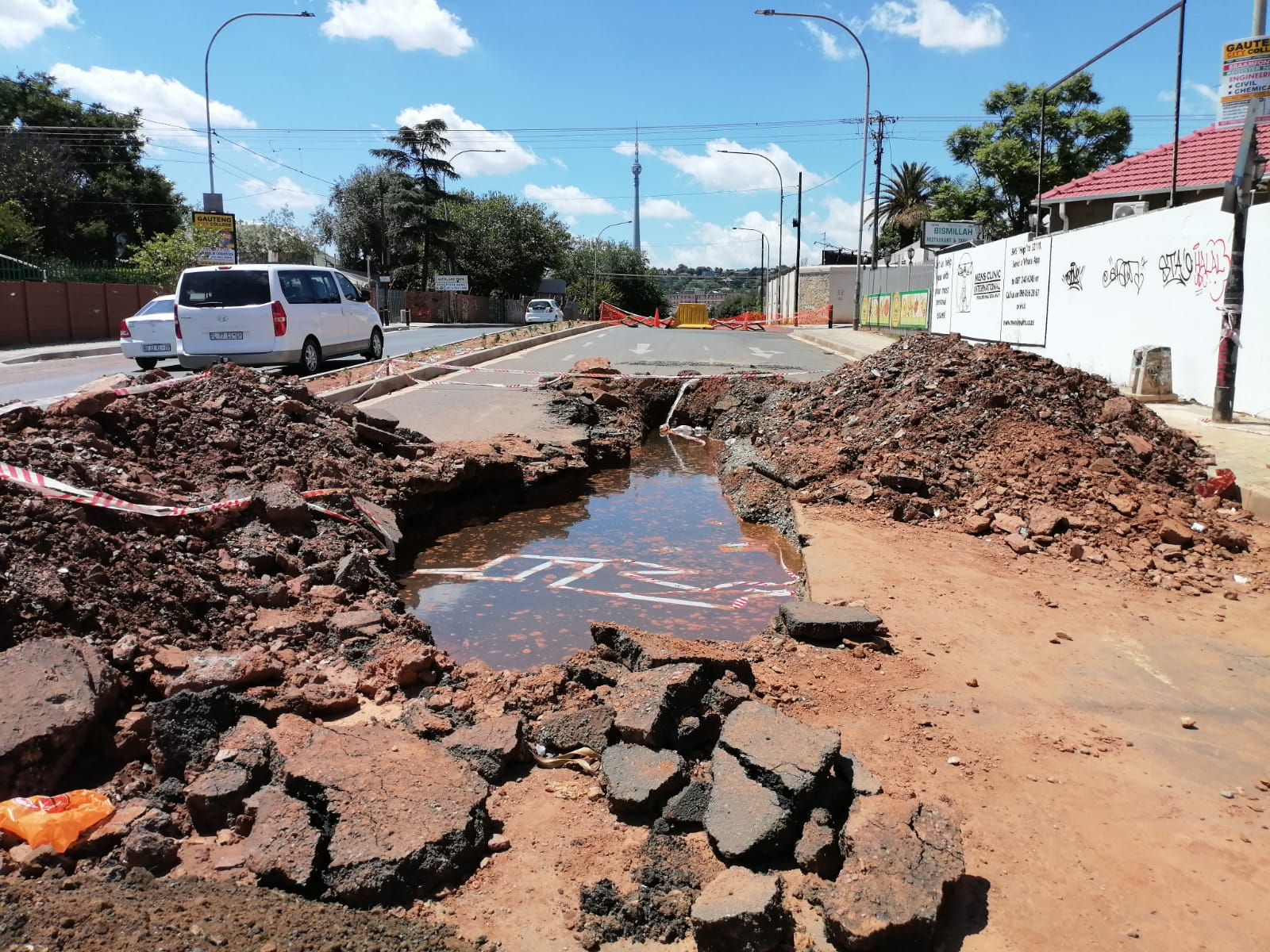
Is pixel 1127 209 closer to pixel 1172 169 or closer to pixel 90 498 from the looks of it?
pixel 1172 169

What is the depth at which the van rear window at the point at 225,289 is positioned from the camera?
13875 mm

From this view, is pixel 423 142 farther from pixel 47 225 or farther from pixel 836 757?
pixel 836 757

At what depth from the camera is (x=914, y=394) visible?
10.2 meters

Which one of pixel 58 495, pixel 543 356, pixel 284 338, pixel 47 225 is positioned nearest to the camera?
pixel 58 495

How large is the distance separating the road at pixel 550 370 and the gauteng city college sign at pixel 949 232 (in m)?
7.12

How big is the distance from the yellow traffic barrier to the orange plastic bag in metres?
45.4

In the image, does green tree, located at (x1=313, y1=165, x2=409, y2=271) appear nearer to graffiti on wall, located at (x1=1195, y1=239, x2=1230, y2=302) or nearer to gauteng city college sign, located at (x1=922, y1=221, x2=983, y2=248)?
gauteng city college sign, located at (x1=922, y1=221, x2=983, y2=248)

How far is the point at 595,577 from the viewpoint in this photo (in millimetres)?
7191

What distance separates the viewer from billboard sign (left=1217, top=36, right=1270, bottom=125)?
9.73 metres

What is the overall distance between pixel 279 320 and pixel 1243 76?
13.1 m

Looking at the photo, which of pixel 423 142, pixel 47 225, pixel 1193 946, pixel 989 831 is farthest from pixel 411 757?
pixel 423 142

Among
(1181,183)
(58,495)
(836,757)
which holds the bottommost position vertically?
(836,757)

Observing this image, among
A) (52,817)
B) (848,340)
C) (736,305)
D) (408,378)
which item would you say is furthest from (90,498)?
(736,305)

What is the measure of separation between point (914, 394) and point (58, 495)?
836cm
